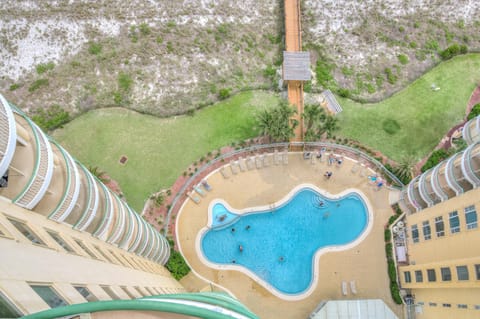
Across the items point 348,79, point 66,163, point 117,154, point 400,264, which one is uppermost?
point 348,79

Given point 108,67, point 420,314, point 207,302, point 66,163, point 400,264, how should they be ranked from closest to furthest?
point 207,302
point 66,163
point 420,314
point 400,264
point 108,67

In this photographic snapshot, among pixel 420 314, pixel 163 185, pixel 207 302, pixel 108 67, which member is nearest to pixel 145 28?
pixel 108 67

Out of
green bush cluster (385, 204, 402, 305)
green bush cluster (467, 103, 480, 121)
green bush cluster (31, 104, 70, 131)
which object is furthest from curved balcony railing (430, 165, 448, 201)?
green bush cluster (31, 104, 70, 131)

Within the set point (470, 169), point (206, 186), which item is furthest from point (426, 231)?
point (206, 186)

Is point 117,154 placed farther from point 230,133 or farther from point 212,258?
point 212,258

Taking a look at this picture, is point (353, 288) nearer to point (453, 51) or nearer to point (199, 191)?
point (199, 191)

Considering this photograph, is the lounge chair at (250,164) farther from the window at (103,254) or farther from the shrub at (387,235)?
the window at (103,254)
